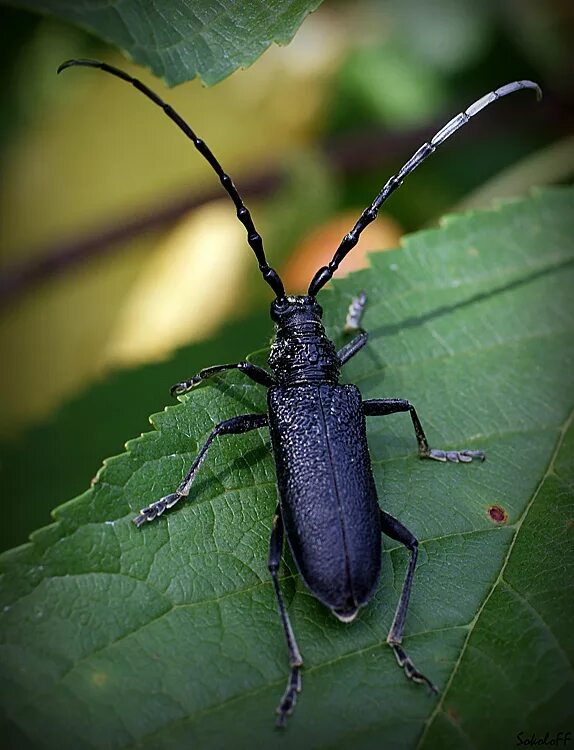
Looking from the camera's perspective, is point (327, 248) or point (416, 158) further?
point (327, 248)

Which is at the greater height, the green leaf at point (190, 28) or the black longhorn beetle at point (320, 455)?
the green leaf at point (190, 28)

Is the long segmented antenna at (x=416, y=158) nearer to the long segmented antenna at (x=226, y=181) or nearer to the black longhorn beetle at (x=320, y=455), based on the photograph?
the black longhorn beetle at (x=320, y=455)

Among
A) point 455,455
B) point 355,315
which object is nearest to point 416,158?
point 355,315

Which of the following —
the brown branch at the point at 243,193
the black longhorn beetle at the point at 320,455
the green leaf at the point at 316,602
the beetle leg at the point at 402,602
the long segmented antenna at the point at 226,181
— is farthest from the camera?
the brown branch at the point at 243,193

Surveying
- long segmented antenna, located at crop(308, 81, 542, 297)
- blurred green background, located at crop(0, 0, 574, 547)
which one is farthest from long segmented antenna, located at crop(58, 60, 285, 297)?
blurred green background, located at crop(0, 0, 574, 547)

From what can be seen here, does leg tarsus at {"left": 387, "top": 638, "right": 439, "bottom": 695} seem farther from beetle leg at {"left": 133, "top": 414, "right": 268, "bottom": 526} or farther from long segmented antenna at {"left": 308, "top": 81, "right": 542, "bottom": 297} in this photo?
long segmented antenna at {"left": 308, "top": 81, "right": 542, "bottom": 297}

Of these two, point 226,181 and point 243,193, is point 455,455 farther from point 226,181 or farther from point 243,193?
point 243,193

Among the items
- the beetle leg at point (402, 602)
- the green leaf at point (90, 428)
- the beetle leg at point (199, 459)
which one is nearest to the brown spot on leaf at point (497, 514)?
the beetle leg at point (402, 602)
